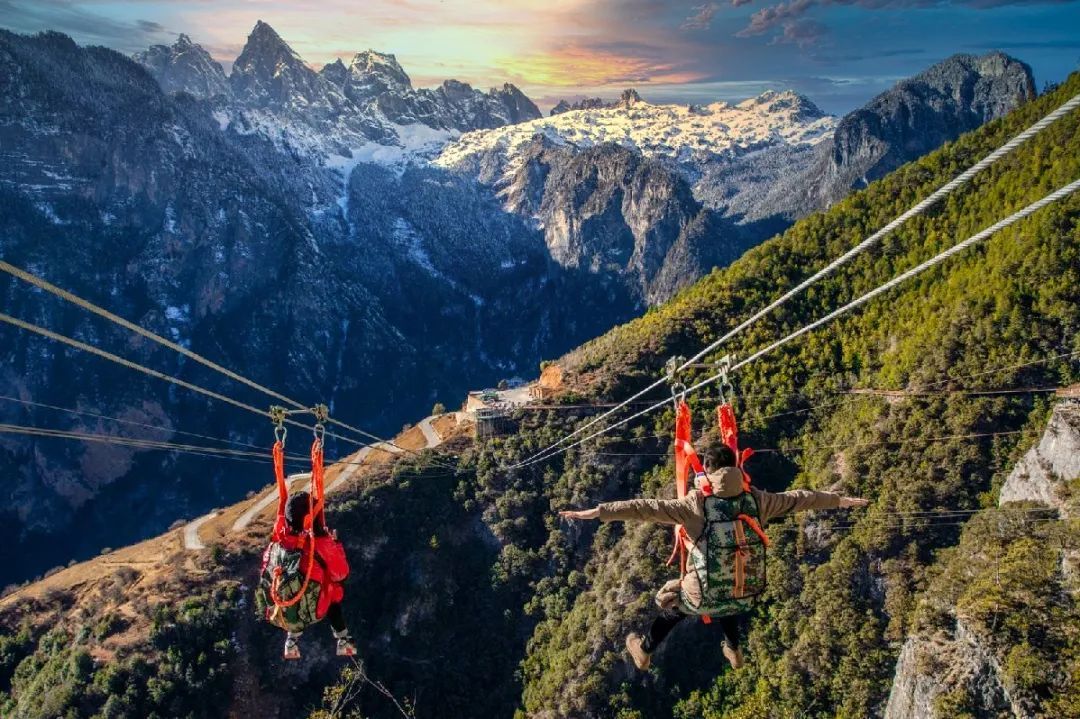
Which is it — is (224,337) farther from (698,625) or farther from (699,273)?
(698,625)

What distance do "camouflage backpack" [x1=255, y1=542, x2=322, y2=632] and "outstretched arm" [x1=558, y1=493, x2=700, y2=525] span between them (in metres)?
6.15

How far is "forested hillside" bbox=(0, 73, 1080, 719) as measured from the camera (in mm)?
36438

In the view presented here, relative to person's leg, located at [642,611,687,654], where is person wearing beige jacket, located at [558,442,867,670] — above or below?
above

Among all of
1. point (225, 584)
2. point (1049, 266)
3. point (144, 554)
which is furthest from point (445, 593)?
point (1049, 266)

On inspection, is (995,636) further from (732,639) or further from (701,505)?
(701,505)

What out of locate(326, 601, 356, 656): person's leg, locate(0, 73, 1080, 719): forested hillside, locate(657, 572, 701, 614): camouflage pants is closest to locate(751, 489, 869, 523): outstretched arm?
locate(657, 572, 701, 614): camouflage pants

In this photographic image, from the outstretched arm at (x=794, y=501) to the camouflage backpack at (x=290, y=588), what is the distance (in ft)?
27.8

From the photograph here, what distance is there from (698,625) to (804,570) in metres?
7.30

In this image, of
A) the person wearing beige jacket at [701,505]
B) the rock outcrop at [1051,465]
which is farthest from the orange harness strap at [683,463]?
the rock outcrop at [1051,465]

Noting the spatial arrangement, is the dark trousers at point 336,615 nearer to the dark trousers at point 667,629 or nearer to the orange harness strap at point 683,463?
the dark trousers at point 667,629

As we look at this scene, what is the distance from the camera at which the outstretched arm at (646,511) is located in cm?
1055

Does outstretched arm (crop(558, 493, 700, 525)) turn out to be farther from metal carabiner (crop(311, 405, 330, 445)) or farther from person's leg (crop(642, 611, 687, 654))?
metal carabiner (crop(311, 405, 330, 445))

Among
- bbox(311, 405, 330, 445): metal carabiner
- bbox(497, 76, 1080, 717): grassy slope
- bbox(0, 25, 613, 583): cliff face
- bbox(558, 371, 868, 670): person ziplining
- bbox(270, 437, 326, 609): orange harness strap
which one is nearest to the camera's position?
bbox(558, 371, 868, 670): person ziplining

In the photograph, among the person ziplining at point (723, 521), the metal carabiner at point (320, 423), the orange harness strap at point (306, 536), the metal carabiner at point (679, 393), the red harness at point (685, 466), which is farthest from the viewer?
the metal carabiner at point (320, 423)
